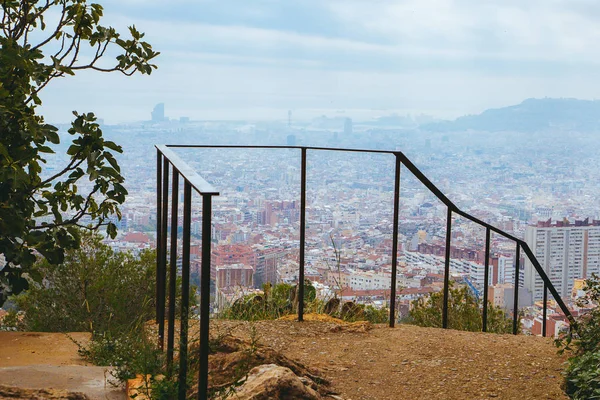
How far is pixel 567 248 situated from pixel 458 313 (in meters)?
2.67

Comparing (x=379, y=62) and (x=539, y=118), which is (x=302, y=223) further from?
(x=379, y=62)

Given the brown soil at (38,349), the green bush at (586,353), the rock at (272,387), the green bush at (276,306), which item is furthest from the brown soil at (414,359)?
the brown soil at (38,349)

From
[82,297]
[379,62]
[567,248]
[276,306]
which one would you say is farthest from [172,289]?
[379,62]

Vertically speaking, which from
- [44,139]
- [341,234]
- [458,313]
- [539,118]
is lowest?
[458,313]

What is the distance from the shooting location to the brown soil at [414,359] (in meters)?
3.28

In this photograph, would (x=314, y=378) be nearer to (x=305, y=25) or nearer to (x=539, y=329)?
(x=539, y=329)

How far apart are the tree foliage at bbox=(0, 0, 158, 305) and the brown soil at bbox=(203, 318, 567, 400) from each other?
32.5 inches

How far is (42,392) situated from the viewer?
2.42 meters

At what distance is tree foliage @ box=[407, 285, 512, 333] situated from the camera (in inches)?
224

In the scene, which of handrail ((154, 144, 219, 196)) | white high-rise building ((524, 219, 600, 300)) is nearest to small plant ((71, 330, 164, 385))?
handrail ((154, 144, 219, 196))

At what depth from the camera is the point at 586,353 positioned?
3.20 metres

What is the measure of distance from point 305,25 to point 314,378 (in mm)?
20854

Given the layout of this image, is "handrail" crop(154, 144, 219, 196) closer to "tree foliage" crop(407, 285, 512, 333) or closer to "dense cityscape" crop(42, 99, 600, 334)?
"dense cityscape" crop(42, 99, 600, 334)

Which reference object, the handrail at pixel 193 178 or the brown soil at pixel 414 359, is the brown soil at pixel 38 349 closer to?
the brown soil at pixel 414 359
